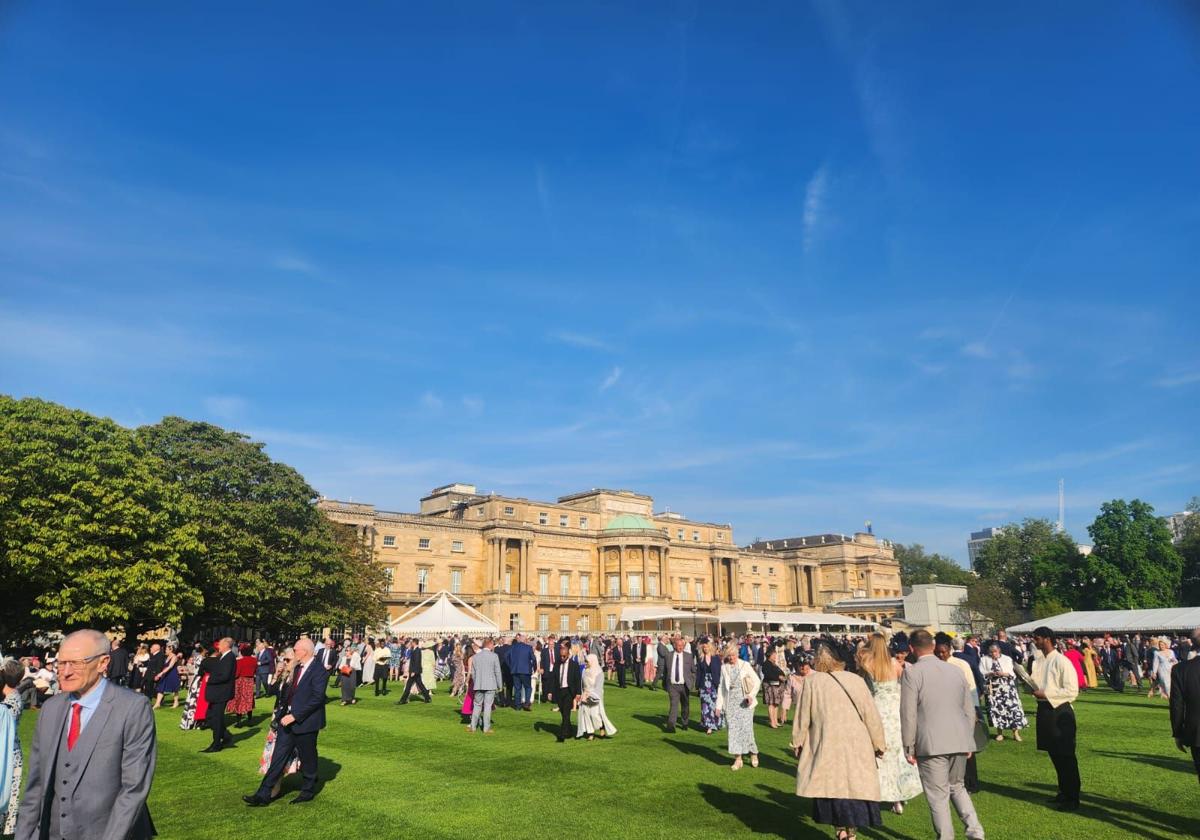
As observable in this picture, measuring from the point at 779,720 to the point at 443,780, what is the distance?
962 centimetres

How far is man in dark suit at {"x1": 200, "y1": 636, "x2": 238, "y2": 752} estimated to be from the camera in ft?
43.7

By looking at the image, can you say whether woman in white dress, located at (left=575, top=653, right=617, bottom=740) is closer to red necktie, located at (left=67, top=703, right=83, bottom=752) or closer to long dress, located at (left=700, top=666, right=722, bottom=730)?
long dress, located at (left=700, top=666, right=722, bottom=730)

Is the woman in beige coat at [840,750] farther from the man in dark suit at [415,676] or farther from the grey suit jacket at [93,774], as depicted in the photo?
the man in dark suit at [415,676]

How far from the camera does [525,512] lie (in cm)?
7631

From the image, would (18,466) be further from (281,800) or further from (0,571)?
(281,800)

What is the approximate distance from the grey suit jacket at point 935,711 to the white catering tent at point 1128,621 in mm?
32343

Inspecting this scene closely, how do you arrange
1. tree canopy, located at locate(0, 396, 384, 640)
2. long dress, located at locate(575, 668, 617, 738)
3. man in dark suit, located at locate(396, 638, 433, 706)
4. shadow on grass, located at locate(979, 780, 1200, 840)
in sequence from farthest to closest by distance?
tree canopy, located at locate(0, 396, 384, 640) < man in dark suit, located at locate(396, 638, 433, 706) < long dress, located at locate(575, 668, 617, 738) < shadow on grass, located at locate(979, 780, 1200, 840)

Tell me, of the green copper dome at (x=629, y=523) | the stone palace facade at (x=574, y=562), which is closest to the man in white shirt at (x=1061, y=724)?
the stone palace facade at (x=574, y=562)

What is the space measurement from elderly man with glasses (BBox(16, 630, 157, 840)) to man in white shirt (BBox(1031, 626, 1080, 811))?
894 cm

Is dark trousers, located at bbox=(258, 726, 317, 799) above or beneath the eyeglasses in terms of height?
beneath

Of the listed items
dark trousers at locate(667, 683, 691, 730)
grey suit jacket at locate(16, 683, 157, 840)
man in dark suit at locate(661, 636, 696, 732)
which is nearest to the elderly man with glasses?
grey suit jacket at locate(16, 683, 157, 840)

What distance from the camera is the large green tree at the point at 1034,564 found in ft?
228

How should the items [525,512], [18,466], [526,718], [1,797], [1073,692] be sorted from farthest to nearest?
[525,512]
[18,466]
[526,718]
[1073,692]
[1,797]

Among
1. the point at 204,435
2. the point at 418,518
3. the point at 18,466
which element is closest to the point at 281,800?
the point at 18,466
